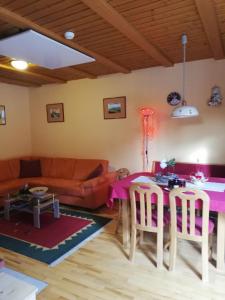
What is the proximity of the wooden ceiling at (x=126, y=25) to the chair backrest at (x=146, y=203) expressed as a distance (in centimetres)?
170

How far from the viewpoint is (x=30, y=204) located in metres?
3.74

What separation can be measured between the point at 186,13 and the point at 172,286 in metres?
2.63

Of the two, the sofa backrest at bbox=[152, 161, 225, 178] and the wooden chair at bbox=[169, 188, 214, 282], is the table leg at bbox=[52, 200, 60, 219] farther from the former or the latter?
the wooden chair at bbox=[169, 188, 214, 282]

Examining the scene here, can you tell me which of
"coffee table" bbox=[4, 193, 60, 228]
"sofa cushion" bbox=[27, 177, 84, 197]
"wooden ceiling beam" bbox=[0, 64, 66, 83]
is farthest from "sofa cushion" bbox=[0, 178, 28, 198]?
"wooden ceiling beam" bbox=[0, 64, 66, 83]

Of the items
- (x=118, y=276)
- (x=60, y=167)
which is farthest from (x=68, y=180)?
(x=118, y=276)

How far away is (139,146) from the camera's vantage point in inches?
181

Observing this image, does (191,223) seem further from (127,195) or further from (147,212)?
(127,195)

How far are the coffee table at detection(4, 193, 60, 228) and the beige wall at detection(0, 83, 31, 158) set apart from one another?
1.86m

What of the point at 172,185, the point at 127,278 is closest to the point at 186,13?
the point at 172,185

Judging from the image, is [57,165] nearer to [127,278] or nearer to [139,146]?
[139,146]

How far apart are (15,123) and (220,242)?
4.92 meters

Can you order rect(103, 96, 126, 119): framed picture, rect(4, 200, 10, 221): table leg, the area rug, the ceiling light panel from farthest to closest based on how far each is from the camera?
rect(103, 96, 126, 119): framed picture
rect(4, 200, 10, 221): table leg
the area rug
the ceiling light panel

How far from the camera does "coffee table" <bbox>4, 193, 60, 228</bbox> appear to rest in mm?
3602

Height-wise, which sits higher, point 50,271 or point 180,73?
point 180,73
